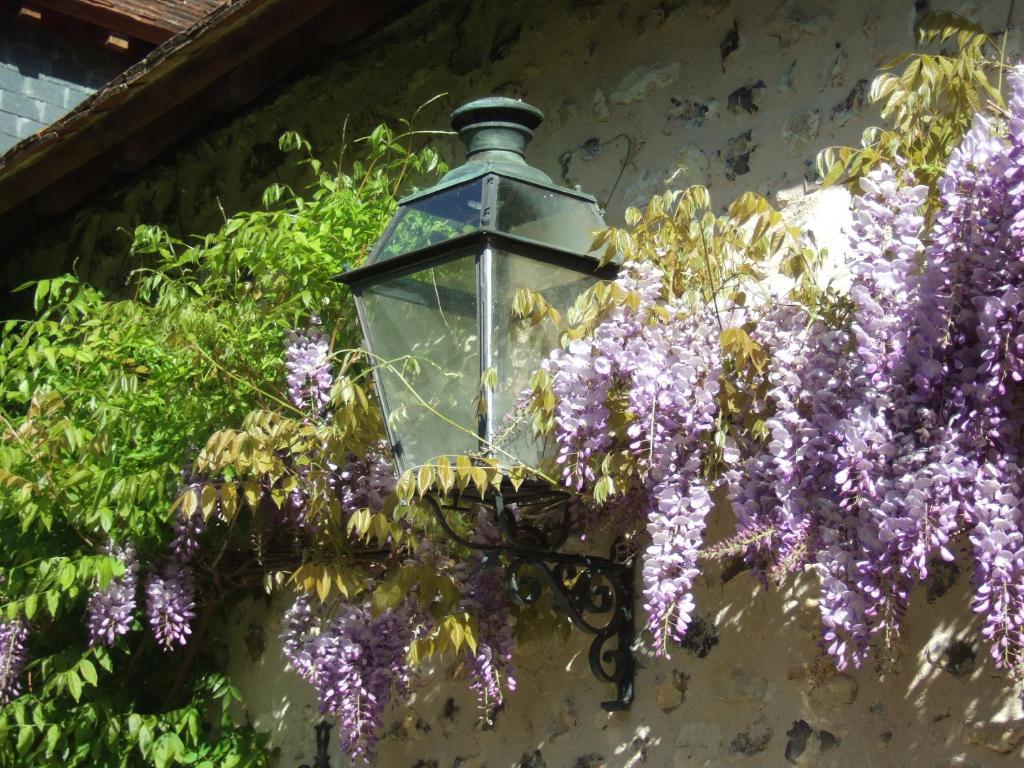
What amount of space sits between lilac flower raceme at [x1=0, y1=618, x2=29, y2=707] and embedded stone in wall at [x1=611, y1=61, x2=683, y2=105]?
6.66 feet

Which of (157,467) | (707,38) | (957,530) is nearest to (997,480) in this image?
(957,530)

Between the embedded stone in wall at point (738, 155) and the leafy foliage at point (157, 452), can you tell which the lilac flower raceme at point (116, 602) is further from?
the embedded stone in wall at point (738, 155)

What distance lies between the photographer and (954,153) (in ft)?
6.24

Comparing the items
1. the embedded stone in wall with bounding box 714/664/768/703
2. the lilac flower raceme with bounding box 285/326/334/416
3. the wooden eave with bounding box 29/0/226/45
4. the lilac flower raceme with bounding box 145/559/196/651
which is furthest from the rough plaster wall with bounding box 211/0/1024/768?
the wooden eave with bounding box 29/0/226/45

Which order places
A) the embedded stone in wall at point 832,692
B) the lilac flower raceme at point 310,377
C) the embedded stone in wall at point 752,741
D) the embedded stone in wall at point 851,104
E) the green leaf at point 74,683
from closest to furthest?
1. the embedded stone in wall at point 832,692
2. the embedded stone in wall at point 752,741
3. the embedded stone in wall at point 851,104
4. the lilac flower raceme at point 310,377
5. the green leaf at point 74,683

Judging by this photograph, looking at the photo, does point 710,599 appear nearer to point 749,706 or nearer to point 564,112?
Result: point 749,706

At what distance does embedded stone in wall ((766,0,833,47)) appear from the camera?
2990 millimetres

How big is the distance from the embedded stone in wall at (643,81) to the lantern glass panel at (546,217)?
0.64 metres

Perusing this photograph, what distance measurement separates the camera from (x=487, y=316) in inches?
99.3

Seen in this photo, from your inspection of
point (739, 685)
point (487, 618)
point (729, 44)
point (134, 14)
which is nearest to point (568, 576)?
point (487, 618)

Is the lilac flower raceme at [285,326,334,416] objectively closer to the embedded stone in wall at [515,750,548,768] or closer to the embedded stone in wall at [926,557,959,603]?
the embedded stone in wall at [515,750,548,768]

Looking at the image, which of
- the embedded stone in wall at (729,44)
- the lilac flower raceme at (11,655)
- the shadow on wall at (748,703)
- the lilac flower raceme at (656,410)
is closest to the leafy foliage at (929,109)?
the lilac flower raceme at (656,410)

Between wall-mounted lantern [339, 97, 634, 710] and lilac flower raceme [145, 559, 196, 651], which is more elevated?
wall-mounted lantern [339, 97, 634, 710]

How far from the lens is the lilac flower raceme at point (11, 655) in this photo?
3.50 meters
